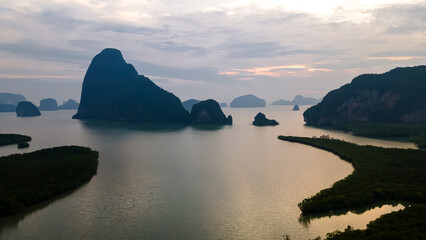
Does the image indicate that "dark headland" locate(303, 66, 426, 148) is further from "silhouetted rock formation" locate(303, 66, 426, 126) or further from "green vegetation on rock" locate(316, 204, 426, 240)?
"green vegetation on rock" locate(316, 204, 426, 240)

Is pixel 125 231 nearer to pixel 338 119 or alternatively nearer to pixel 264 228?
pixel 264 228

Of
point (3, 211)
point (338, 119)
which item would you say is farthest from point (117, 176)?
point (338, 119)

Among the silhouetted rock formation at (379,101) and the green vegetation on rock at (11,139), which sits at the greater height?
the silhouetted rock formation at (379,101)

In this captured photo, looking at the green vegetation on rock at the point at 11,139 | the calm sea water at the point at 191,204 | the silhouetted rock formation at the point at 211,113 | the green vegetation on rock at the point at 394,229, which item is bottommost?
the calm sea water at the point at 191,204

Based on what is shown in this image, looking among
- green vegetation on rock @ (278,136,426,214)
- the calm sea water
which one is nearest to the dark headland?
green vegetation on rock @ (278,136,426,214)

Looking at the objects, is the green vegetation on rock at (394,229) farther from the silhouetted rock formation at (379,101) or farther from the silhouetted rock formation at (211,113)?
the silhouetted rock formation at (211,113)

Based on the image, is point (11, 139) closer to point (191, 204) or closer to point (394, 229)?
point (191, 204)

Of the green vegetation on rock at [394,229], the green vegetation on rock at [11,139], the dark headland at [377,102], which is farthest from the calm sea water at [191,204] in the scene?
the dark headland at [377,102]
